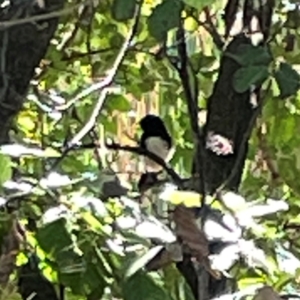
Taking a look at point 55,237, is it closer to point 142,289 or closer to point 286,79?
point 142,289

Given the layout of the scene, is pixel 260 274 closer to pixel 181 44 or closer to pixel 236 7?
pixel 181 44

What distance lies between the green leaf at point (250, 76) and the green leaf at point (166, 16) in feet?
0.34

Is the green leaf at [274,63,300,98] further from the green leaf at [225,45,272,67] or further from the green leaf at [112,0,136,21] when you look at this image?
the green leaf at [112,0,136,21]

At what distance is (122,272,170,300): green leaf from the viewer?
906 millimetres

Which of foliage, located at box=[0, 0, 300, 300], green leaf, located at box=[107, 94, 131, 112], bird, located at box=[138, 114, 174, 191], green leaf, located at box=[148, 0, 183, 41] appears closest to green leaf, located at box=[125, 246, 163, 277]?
foliage, located at box=[0, 0, 300, 300]

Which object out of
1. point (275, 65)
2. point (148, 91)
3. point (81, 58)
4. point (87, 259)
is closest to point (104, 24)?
point (81, 58)

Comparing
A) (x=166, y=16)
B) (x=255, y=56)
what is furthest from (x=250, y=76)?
(x=166, y=16)

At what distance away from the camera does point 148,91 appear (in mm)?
1782

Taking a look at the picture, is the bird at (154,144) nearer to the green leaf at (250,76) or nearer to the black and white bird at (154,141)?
the black and white bird at (154,141)

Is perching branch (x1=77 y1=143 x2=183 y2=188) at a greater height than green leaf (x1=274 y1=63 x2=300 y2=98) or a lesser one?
lesser

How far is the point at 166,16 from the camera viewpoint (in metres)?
1.01

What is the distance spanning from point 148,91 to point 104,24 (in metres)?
0.18

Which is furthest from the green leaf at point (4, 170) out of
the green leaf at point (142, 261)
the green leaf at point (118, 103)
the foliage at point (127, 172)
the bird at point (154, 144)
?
the green leaf at point (118, 103)

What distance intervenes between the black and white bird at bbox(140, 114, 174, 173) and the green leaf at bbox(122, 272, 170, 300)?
463 mm
